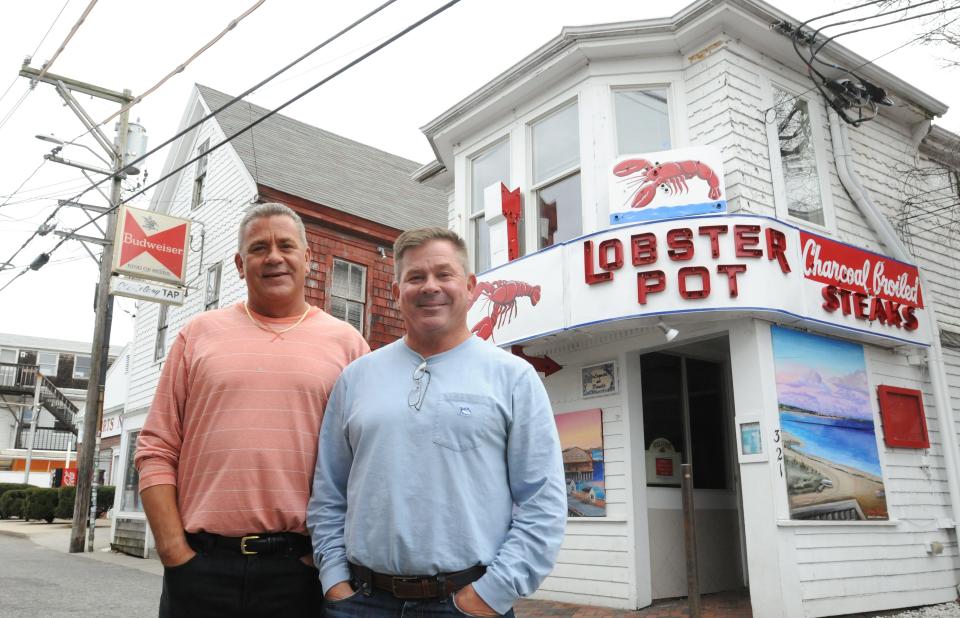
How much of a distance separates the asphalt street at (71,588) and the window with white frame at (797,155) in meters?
7.74

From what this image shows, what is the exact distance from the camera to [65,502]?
22.2 meters

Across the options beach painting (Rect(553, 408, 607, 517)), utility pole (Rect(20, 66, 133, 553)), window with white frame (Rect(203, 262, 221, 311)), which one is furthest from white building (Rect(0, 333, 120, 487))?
beach painting (Rect(553, 408, 607, 517))

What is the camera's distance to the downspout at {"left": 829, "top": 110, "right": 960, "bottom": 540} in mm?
8023

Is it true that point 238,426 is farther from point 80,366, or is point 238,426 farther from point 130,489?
point 80,366

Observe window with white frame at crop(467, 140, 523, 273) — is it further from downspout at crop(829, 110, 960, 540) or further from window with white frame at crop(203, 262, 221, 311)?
window with white frame at crop(203, 262, 221, 311)

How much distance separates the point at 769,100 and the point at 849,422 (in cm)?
354

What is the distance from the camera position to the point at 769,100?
26.8 ft

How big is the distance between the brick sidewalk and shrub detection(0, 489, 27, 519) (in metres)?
22.6

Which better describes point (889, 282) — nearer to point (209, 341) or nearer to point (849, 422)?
point (849, 422)

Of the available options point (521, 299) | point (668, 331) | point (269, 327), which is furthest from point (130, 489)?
point (269, 327)

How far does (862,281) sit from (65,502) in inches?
893

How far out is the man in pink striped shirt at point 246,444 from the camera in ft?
7.11

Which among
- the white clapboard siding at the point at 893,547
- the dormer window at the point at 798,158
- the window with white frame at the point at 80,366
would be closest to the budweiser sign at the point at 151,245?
the dormer window at the point at 798,158

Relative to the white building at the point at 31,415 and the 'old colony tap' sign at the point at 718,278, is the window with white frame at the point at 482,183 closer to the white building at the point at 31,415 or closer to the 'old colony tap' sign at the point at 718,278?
the 'old colony tap' sign at the point at 718,278
